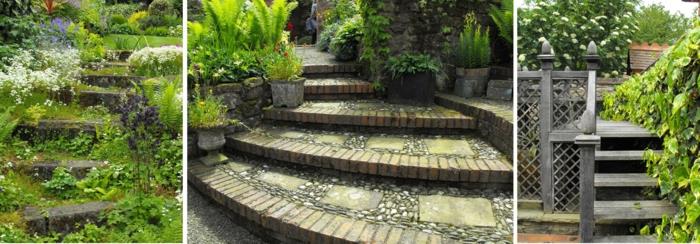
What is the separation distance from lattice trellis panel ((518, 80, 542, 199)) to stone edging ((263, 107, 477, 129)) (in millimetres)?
A: 437

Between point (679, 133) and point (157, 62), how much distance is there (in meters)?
4.36

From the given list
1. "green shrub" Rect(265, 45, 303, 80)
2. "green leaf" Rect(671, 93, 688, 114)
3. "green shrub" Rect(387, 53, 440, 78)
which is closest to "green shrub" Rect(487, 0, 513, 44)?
"green shrub" Rect(387, 53, 440, 78)

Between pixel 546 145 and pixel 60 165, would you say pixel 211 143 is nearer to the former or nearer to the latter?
pixel 60 165

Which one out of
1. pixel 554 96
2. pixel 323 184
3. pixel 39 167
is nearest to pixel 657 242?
pixel 554 96

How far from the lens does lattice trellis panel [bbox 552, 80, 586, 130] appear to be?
406 cm

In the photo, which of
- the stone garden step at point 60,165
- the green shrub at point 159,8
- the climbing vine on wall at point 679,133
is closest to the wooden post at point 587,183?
the climbing vine on wall at point 679,133

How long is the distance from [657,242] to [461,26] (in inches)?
119

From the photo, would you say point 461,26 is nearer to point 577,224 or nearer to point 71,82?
point 577,224

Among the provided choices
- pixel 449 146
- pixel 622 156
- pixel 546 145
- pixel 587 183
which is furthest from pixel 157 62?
pixel 622 156

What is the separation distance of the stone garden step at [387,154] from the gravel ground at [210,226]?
0.65 m

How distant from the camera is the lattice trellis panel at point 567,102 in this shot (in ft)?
13.3

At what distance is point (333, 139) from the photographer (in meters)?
4.38

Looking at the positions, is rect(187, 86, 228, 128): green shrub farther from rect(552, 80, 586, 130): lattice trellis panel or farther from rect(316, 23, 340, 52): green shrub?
rect(316, 23, 340, 52): green shrub

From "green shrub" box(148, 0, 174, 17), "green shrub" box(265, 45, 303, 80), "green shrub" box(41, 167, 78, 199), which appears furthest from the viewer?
"green shrub" box(148, 0, 174, 17)
